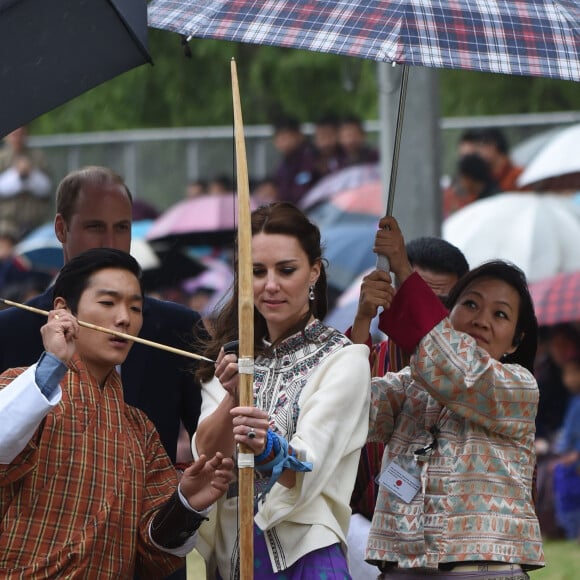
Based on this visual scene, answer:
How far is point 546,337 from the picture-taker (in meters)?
10.6

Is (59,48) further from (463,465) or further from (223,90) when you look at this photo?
(223,90)

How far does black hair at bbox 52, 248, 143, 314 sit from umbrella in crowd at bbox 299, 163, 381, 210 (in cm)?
830

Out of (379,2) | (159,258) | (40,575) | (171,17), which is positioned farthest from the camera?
(159,258)

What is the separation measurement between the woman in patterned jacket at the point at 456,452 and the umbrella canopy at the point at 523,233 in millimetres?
5504

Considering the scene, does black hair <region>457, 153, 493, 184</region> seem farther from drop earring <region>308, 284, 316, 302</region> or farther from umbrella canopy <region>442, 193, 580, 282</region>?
drop earring <region>308, 284, 316, 302</region>

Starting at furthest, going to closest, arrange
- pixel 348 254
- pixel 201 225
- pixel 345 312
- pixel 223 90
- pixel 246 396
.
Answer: pixel 223 90 → pixel 201 225 → pixel 348 254 → pixel 345 312 → pixel 246 396

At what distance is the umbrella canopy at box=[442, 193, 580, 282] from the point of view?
34.4ft

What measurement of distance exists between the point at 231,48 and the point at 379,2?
13.2 metres

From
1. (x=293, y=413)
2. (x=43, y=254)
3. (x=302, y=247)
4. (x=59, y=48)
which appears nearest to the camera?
(x=293, y=413)

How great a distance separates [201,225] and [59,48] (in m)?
8.67

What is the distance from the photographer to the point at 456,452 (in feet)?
15.3

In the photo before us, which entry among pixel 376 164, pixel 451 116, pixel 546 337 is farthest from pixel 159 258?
pixel 451 116

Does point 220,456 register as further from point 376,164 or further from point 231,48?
point 231,48

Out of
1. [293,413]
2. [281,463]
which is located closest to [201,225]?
[293,413]
